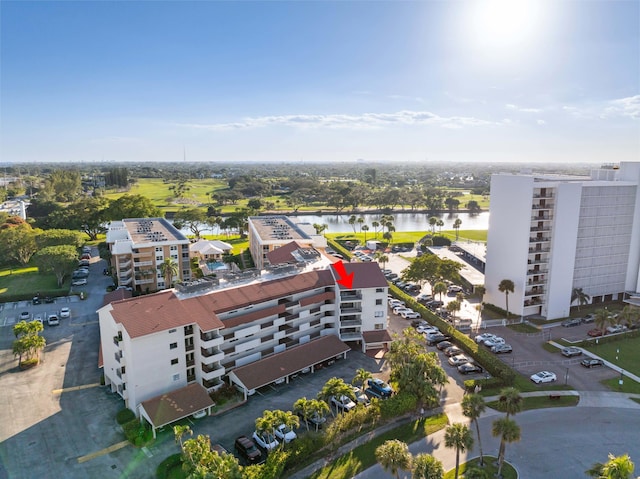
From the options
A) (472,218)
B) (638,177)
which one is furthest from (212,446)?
(472,218)

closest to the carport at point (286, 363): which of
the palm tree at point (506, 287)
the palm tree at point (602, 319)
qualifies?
the palm tree at point (506, 287)

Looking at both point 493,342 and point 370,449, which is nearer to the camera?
point 370,449

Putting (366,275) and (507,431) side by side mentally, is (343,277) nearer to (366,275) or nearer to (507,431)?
(366,275)

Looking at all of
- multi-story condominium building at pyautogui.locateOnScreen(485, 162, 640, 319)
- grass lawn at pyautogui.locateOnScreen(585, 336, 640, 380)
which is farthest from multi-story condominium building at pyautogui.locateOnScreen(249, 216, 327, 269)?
grass lawn at pyautogui.locateOnScreen(585, 336, 640, 380)

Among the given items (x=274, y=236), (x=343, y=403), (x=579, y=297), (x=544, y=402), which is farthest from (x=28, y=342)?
(x=579, y=297)

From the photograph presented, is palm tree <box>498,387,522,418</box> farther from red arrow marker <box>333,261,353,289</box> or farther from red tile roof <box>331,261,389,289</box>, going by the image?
red arrow marker <box>333,261,353,289</box>
